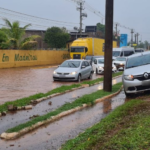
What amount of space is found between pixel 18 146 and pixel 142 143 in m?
2.60

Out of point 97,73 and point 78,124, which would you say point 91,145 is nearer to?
point 78,124

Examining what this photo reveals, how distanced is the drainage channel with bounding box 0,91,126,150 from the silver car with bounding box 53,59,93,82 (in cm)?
981

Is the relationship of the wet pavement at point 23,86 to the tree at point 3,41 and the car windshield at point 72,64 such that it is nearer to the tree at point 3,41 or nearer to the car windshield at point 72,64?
the car windshield at point 72,64

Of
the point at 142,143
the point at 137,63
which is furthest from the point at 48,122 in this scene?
the point at 137,63

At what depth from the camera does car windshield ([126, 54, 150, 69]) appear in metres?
12.4

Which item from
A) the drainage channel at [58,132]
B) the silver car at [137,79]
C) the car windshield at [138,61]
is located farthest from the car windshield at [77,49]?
the drainage channel at [58,132]

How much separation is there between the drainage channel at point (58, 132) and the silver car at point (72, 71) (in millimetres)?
9806

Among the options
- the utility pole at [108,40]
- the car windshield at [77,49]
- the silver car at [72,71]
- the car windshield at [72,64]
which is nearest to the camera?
the utility pole at [108,40]

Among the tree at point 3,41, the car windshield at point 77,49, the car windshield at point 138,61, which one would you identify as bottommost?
the car windshield at point 138,61

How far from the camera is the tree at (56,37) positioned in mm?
58906

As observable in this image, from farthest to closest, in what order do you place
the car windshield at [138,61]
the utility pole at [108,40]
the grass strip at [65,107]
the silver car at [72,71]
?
the silver car at [72,71] < the utility pole at [108,40] < the car windshield at [138,61] < the grass strip at [65,107]

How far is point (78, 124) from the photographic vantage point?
7.89 m

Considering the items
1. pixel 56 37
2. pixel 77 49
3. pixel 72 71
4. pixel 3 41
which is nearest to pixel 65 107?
pixel 72 71

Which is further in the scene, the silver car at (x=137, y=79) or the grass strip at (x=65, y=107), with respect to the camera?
the silver car at (x=137, y=79)
